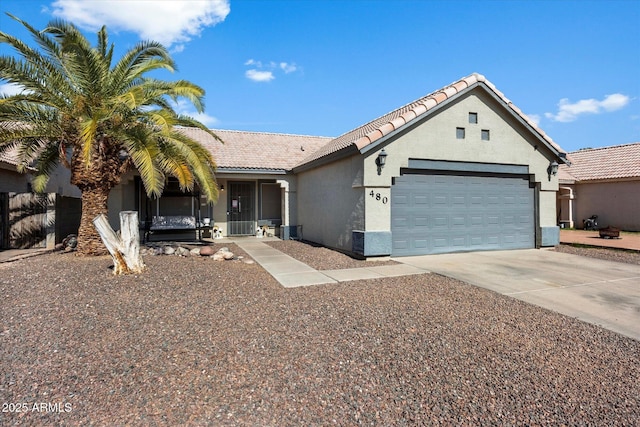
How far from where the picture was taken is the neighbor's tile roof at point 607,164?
18516 millimetres

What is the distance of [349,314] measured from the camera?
5.24 meters

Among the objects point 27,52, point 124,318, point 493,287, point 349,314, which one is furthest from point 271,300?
point 27,52

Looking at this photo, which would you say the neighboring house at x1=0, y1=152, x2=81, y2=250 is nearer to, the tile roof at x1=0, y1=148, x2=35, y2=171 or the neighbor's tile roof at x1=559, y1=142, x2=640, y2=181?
the tile roof at x1=0, y1=148, x2=35, y2=171

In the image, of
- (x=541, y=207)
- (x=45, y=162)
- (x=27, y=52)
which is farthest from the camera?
(x=541, y=207)

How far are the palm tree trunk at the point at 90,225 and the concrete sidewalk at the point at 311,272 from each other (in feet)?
13.4

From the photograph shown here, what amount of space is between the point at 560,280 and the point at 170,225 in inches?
515

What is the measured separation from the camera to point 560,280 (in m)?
7.61

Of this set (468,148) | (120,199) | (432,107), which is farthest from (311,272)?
(120,199)

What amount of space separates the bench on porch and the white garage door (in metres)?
8.44

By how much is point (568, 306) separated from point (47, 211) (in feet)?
45.1

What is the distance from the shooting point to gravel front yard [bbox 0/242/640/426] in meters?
2.98

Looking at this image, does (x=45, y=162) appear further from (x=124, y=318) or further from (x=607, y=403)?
(x=607, y=403)

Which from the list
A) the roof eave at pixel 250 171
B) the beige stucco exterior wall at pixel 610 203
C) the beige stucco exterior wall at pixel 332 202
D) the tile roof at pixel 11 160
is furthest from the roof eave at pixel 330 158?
the beige stucco exterior wall at pixel 610 203

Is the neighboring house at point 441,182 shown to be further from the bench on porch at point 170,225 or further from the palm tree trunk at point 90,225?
the palm tree trunk at point 90,225
